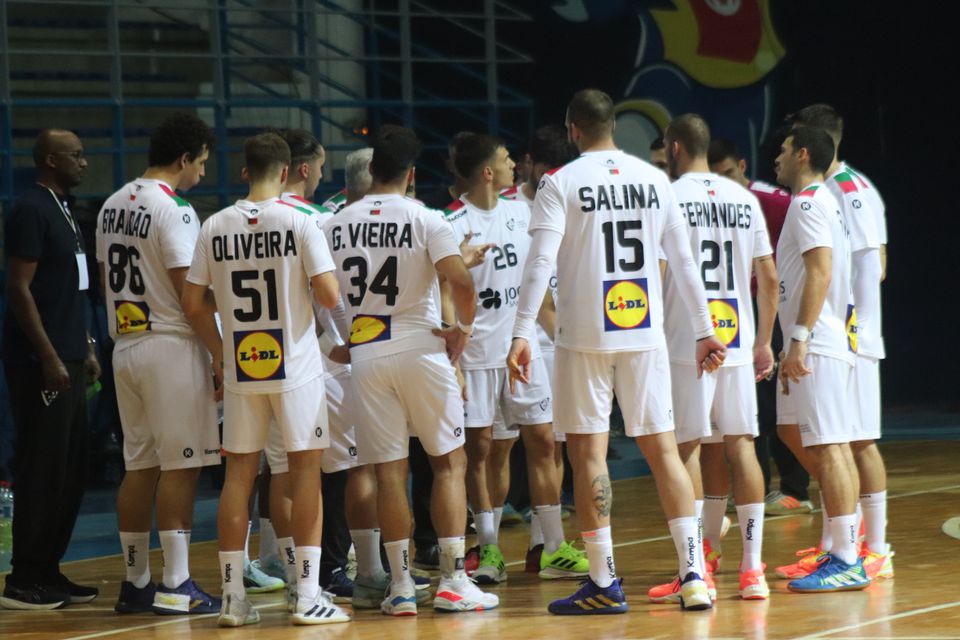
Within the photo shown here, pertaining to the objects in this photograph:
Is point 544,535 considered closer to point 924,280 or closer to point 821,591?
point 821,591

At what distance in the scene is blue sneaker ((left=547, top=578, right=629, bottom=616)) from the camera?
6316 millimetres

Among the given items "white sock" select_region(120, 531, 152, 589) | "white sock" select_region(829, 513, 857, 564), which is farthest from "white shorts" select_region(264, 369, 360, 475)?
"white sock" select_region(829, 513, 857, 564)

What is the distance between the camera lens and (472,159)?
295 inches

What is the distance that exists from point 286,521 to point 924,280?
Answer: 9.29 meters

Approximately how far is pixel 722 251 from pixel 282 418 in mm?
2122

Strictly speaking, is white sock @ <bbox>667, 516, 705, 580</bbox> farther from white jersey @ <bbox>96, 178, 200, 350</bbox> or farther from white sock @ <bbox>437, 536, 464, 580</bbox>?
white jersey @ <bbox>96, 178, 200, 350</bbox>

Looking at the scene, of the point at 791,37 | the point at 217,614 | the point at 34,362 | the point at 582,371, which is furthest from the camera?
the point at 791,37

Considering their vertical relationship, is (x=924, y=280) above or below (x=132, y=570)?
above

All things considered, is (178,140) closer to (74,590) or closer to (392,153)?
(392,153)

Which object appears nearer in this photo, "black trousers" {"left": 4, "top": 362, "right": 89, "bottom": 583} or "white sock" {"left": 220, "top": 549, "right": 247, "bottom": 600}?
"white sock" {"left": 220, "top": 549, "right": 247, "bottom": 600}

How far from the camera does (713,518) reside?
7312mm

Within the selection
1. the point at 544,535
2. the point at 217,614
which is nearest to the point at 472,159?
the point at 544,535

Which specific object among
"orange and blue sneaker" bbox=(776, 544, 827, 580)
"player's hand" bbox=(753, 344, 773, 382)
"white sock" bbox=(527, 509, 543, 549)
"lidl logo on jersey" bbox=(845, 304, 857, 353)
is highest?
"lidl logo on jersey" bbox=(845, 304, 857, 353)

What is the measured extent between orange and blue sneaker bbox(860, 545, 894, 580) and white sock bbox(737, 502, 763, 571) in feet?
1.72
